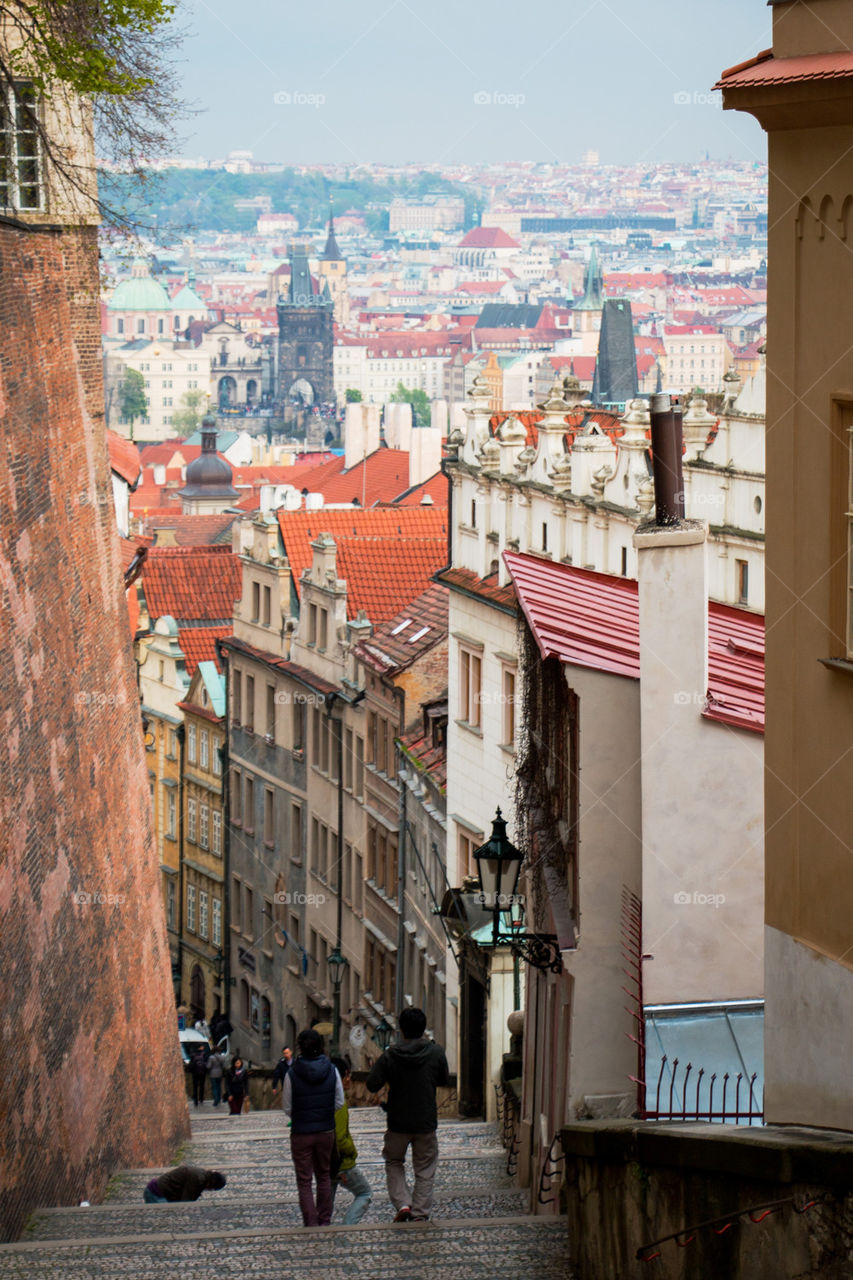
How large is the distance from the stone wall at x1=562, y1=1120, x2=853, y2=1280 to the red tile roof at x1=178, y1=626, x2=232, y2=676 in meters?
39.8

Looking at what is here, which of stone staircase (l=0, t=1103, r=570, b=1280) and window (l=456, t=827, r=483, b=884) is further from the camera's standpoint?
window (l=456, t=827, r=483, b=884)

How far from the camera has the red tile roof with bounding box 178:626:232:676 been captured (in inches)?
1903

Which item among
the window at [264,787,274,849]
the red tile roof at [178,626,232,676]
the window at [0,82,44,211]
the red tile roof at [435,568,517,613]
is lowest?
the window at [264,787,274,849]

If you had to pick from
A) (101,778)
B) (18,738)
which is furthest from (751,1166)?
(101,778)

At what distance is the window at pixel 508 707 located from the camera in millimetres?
25547

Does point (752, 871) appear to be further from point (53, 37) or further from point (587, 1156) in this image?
point (53, 37)

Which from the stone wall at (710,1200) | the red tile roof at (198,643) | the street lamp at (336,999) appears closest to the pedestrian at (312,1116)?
the stone wall at (710,1200)

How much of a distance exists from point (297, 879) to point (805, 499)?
31603 mm

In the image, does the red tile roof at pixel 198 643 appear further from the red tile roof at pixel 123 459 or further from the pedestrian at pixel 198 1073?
the pedestrian at pixel 198 1073

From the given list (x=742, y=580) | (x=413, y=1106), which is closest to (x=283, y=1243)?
Result: (x=413, y=1106)

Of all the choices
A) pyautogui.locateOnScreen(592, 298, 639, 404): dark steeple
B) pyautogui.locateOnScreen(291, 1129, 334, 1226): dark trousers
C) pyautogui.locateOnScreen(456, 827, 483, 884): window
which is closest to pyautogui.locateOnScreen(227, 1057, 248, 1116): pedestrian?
pyautogui.locateOnScreen(456, 827, 483, 884): window

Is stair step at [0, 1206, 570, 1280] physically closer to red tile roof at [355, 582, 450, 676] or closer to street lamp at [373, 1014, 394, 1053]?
street lamp at [373, 1014, 394, 1053]

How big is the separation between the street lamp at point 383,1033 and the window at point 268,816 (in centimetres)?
849

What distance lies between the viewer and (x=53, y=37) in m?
17.2
